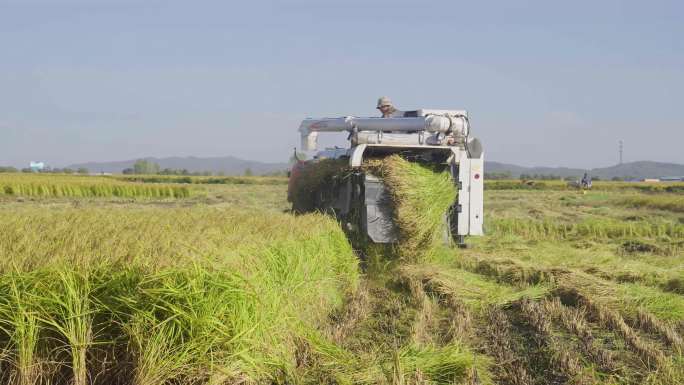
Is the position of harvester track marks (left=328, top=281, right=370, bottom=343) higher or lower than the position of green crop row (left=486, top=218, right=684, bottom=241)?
higher

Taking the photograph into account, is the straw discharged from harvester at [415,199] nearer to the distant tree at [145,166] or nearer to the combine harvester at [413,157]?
the combine harvester at [413,157]

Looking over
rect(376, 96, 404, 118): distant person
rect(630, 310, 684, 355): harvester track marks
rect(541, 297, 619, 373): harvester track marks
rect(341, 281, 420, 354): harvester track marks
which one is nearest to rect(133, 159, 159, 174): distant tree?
rect(376, 96, 404, 118): distant person

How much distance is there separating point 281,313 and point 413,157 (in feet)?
19.6

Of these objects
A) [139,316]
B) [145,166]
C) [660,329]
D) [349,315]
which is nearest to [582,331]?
[660,329]

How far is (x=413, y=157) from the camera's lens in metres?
10.7

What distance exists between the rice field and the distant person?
343 cm

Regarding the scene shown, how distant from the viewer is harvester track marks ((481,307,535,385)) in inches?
191

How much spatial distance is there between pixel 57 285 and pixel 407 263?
232 inches

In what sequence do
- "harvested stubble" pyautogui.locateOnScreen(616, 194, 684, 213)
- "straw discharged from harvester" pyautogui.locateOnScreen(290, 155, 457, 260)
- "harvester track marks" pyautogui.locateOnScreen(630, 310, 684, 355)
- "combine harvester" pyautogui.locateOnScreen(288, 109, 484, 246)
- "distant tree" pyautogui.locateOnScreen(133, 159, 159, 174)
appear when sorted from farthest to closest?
"distant tree" pyautogui.locateOnScreen(133, 159, 159, 174)
"harvested stubble" pyautogui.locateOnScreen(616, 194, 684, 213)
"combine harvester" pyautogui.locateOnScreen(288, 109, 484, 246)
"straw discharged from harvester" pyautogui.locateOnScreen(290, 155, 457, 260)
"harvester track marks" pyautogui.locateOnScreen(630, 310, 684, 355)

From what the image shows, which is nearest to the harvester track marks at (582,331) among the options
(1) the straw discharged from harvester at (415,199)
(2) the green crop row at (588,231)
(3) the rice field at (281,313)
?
(3) the rice field at (281,313)

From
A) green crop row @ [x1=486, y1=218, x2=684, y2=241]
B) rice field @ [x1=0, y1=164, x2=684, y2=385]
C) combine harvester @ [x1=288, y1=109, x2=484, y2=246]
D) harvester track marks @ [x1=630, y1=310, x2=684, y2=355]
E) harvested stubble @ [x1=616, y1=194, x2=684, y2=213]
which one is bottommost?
harvested stubble @ [x1=616, y1=194, x2=684, y2=213]

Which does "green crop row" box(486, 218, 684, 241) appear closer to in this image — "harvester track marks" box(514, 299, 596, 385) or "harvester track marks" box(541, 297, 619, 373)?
"harvester track marks" box(541, 297, 619, 373)

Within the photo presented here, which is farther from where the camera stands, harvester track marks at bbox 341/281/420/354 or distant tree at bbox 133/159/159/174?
distant tree at bbox 133/159/159/174

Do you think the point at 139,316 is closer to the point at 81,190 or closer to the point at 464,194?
the point at 464,194
